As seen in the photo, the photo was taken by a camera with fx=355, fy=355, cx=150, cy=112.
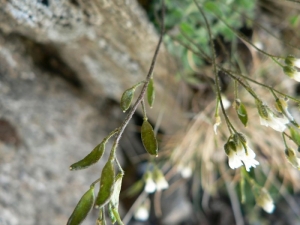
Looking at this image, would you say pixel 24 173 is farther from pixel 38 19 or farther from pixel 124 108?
pixel 124 108

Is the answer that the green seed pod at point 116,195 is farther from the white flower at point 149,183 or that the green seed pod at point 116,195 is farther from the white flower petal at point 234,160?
the white flower at point 149,183

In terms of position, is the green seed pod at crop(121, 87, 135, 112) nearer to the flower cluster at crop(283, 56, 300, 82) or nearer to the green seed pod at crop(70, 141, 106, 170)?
the green seed pod at crop(70, 141, 106, 170)

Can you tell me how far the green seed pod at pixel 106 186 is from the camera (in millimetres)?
582

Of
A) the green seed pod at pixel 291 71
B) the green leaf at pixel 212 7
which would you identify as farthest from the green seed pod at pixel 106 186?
the green leaf at pixel 212 7

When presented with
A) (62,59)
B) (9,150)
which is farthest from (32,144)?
(62,59)

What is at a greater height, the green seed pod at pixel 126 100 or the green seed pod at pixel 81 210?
the green seed pod at pixel 126 100

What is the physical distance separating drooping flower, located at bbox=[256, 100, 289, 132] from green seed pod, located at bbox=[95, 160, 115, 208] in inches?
12.6

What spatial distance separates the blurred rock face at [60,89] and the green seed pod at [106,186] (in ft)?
1.71

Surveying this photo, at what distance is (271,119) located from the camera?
0.71 meters

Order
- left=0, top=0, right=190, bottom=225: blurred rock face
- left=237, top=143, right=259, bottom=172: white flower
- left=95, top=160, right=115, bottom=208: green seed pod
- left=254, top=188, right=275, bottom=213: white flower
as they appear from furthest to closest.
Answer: left=0, top=0, right=190, bottom=225: blurred rock face → left=254, top=188, right=275, bottom=213: white flower → left=237, top=143, right=259, bottom=172: white flower → left=95, top=160, right=115, bottom=208: green seed pod

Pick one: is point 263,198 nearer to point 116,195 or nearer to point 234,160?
point 234,160

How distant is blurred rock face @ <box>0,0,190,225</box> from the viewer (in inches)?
41.1

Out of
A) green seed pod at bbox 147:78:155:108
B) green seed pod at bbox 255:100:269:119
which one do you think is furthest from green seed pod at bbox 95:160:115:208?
green seed pod at bbox 255:100:269:119

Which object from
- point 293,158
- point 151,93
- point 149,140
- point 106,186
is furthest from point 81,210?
point 293,158
